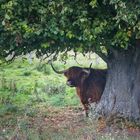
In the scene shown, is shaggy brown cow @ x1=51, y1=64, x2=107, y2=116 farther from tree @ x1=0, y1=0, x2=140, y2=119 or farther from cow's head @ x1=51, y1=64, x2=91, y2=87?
tree @ x1=0, y1=0, x2=140, y2=119

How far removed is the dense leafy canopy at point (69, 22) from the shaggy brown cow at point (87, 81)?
10.4 ft

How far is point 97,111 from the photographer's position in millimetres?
12812

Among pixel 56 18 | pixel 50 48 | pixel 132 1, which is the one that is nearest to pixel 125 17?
pixel 132 1

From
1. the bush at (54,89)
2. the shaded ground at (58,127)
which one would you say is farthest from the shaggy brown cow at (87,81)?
the bush at (54,89)

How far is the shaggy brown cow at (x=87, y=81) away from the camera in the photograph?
45.3 feet

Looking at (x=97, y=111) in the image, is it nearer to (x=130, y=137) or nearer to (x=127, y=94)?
(x=127, y=94)

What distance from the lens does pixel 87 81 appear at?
14.0m

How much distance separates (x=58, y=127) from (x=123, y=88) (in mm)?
1821

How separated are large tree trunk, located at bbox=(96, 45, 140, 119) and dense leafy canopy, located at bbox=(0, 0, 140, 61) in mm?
1827

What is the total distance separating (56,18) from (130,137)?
280cm

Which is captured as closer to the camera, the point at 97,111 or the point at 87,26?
the point at 87,26

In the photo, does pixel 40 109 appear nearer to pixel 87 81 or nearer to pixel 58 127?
pixel 87 81

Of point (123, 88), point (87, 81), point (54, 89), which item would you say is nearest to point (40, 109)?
point (87, 81)

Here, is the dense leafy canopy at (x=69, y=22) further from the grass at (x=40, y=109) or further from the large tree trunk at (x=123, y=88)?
the large tree trunk at (x=123, y=88)
